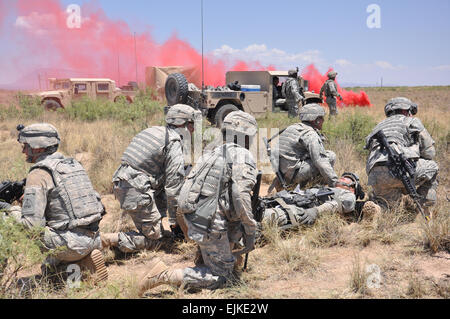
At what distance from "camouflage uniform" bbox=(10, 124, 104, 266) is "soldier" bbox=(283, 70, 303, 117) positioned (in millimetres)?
8524

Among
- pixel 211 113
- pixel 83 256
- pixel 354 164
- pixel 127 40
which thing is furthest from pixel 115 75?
pixel 83 256

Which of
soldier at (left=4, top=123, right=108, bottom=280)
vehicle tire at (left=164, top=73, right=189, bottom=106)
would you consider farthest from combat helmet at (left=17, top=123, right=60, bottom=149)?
vehicle tire at (left=164, top=73, right=189, bottom=106)

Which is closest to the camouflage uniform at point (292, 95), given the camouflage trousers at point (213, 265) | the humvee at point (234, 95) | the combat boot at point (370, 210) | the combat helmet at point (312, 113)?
the humvee at point (234, 95)

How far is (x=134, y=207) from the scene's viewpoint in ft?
12.2

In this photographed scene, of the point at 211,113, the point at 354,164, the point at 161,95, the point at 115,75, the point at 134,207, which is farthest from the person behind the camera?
the point at 115,75

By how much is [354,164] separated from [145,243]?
364 cm

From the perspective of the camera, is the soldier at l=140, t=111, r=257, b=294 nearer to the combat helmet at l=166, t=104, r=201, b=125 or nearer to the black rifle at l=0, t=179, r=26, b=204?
the combat helmet at l=166, t=104, r=201, b=125

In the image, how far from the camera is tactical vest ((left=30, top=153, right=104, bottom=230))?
2.91 metres

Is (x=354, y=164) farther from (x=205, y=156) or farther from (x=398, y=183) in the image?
(x=205, y=156)

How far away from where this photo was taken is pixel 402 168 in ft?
13.5

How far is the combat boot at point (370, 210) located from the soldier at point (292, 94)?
7.07m

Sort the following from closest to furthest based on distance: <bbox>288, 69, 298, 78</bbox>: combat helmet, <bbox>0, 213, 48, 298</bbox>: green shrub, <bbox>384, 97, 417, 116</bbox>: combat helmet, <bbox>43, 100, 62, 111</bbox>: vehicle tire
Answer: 1. <bbox>0, 213, 48, 298</bbox>: green shrub
2. <bbox>384, 97, 417, 116</bbox>: combat helmet
3. <bbox>288, 69, 298, 78</bbox>: combat helmet
4. <bbox>43, 100, 62, 111</bbox>: vehicle tire

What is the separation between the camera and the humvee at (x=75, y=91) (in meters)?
14.8

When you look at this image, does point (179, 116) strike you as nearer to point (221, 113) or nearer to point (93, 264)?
point (93, 264)
